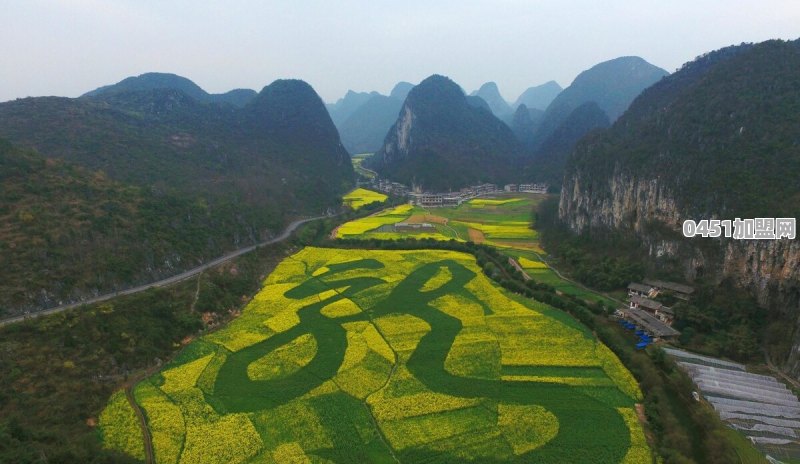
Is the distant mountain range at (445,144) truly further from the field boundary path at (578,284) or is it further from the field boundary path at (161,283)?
the field boundary path at (161,283)

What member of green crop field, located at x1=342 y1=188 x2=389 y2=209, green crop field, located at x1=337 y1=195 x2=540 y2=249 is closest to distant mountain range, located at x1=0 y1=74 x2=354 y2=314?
green crop field, located at x1=342 y1=188 x2=389 y2=209

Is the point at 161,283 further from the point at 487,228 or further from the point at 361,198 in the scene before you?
the point at 361,198

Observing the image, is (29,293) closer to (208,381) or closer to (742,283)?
(208,381)

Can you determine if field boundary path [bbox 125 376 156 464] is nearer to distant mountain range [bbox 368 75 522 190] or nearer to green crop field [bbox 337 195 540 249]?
green crop field [bbox 337 195 540 249]

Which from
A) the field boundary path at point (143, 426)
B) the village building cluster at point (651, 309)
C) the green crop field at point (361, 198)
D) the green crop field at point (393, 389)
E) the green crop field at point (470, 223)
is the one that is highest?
the green crop field at point (361, 198)

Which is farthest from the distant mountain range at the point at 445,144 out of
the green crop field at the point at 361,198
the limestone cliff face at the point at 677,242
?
the limestone cliff face at the point at 677,242

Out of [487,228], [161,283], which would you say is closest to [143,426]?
[161,283]
